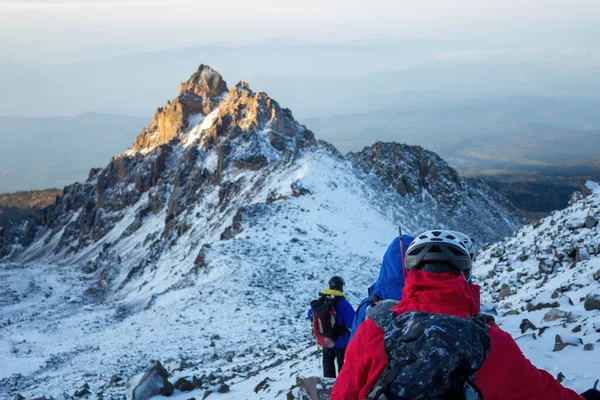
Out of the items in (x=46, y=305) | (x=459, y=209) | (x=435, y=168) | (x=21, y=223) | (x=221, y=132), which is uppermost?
(x=221, y=132)

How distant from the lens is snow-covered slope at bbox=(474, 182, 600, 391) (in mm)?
6992

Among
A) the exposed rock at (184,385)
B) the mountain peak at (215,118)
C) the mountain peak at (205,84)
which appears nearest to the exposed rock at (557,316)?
the exposed rock at (184,385)

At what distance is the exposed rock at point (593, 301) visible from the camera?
866cm

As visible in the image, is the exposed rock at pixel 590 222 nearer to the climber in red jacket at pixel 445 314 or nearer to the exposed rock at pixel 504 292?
the exposed rock at pixel 504 292

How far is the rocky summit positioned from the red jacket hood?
7696 millimetres

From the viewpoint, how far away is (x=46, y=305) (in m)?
45.7

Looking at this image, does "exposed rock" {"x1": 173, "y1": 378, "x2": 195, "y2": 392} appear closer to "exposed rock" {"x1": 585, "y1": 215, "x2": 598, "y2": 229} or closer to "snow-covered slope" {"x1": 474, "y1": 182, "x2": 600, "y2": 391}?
"snow-covered slope" {"x1": 474, "y1": 182, "x2": 600, "y2": 391}

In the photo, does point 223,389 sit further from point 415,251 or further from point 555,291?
point 415,251

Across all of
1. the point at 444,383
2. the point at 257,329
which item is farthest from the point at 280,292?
the point at 444,383

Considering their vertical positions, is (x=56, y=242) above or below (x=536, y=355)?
below

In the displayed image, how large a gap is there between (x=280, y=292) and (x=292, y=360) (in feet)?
35.2

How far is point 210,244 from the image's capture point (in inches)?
1211

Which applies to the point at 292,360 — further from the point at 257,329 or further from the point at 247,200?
the point at 247,200

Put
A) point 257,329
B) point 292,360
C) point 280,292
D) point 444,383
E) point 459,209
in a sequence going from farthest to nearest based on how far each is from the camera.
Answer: point 459,209 → point 280,292 → point 257,329 → point 292,360 → point 444,383
